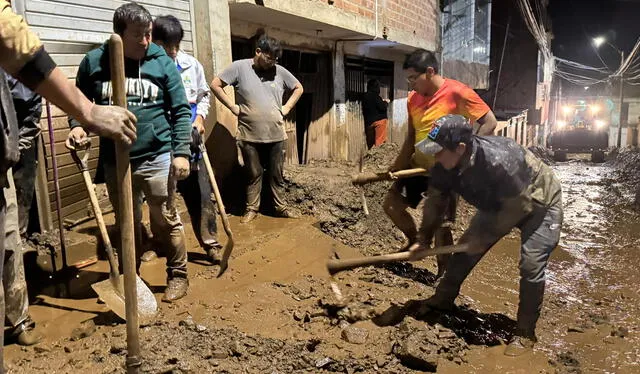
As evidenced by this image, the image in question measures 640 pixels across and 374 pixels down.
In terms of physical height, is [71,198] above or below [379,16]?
below

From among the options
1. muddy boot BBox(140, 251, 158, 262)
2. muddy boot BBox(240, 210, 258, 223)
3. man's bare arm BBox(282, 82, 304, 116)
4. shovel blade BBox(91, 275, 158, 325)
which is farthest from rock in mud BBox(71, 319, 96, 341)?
man's bare arm BBox(282, 82, 304, 116)

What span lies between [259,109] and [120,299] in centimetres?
284

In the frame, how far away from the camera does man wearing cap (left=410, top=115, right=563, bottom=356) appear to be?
323cm

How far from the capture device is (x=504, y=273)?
5223mm

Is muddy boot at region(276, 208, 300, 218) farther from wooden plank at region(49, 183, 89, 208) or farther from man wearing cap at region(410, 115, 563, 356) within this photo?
man wearing cap at region(410, 115, 563, 356)

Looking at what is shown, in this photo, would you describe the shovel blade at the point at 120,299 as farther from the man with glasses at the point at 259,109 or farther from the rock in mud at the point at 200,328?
the man with glasses at the point at 259,109

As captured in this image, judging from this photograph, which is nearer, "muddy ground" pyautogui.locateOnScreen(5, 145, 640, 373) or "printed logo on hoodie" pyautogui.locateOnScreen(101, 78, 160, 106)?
"muddy ground" pyautogui.locateOnScreen(5, 145, 640, 373)

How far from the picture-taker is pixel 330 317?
3635 mm

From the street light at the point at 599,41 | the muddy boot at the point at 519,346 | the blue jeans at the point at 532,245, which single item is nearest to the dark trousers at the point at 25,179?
the blue jeans at the point at 532,245

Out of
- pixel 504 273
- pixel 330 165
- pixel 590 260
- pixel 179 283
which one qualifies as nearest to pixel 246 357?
pixel 179 283

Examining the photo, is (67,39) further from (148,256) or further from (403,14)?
(403,14)

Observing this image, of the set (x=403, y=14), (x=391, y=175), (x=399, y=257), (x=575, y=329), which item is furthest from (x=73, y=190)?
(x=403, y=14)

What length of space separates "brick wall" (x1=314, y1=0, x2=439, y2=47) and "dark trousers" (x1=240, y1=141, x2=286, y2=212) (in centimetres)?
257

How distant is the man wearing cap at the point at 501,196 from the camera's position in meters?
3.23
